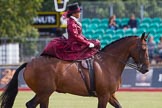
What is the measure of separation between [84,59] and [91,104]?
432cm

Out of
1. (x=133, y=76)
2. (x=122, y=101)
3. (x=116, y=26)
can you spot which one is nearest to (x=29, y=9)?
(x=116, y=26)

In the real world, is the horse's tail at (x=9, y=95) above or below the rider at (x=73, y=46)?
below

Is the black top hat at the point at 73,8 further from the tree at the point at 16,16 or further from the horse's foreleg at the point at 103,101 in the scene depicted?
the tree at the point at 16,16

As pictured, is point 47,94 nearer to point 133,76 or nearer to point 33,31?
point 133,76

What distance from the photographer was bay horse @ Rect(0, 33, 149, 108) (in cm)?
1549

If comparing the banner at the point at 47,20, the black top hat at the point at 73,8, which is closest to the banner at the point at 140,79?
the banner at the point at 47,20

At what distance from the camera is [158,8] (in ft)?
118

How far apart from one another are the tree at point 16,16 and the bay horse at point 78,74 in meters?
17.8

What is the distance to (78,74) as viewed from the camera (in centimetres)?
1553

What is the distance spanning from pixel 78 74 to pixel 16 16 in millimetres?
18707

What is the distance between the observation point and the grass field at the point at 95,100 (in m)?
19.4

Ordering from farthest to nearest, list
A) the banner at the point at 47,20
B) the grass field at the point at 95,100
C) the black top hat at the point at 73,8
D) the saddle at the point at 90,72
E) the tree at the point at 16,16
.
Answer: the banner at the point at 47,20, the tree at the point at 16,16, the grass field at the point at 95,100, the black top hat at the point at 73,8, the saddle at the point at 90,72

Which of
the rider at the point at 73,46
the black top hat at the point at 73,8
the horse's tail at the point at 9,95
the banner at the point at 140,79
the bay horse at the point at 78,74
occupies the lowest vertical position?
the banner at the point at 140,79

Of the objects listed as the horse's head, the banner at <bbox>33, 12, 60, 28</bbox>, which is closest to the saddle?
the horse's head
